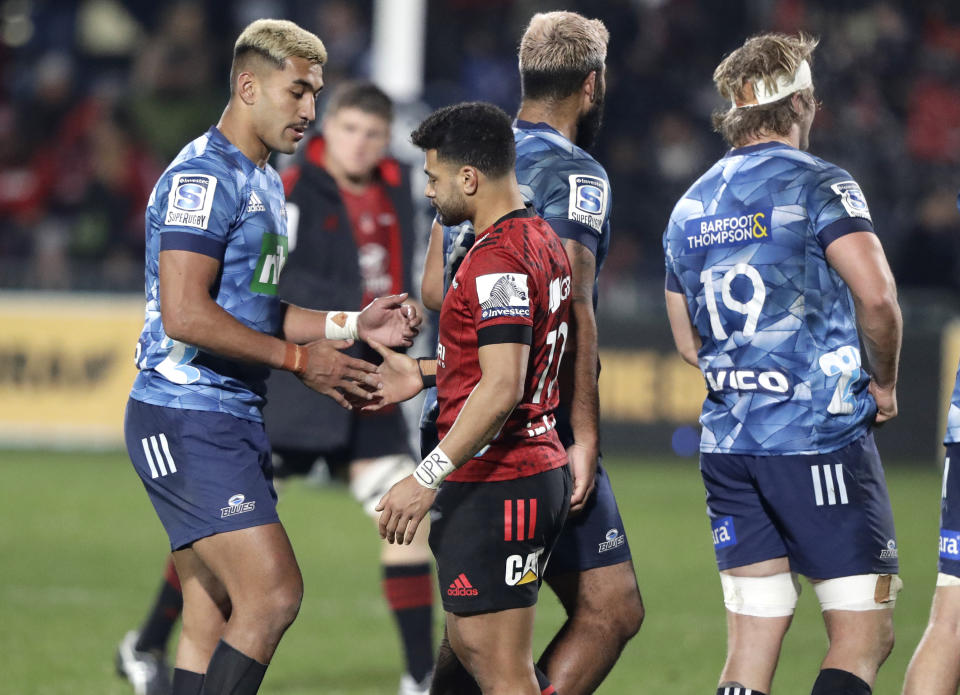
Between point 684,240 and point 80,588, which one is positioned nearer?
point 684,240

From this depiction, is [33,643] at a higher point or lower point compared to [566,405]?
lower

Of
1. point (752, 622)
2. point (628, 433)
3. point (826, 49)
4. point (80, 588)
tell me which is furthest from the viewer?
point (826, 49)

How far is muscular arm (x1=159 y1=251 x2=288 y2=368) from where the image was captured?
13.7 ft

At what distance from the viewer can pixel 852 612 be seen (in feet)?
13.5

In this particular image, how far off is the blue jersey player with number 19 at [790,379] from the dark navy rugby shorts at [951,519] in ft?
0.74

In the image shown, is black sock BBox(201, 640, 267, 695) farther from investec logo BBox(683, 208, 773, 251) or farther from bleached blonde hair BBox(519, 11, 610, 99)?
bleached blonde hair BBox(519, 11, 610, 99)

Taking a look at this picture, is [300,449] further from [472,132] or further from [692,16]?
[692,16]

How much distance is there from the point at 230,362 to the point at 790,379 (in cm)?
176

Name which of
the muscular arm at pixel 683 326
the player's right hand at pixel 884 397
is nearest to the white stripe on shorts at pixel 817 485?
the player's right hand at pixel 884 397

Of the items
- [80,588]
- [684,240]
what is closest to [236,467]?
[684,240]

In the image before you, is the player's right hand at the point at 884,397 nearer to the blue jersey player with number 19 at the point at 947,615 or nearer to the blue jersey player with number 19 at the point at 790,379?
the blue jersey player with number 19 at the point at 790,379

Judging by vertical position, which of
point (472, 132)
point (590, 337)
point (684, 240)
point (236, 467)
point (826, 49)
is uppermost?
point (826, 49)

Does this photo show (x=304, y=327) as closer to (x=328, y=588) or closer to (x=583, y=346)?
(x=583, y=346)

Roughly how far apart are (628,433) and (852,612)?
369 inches
